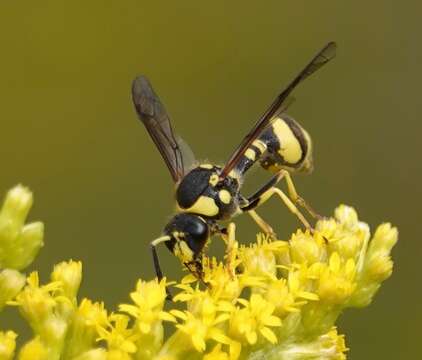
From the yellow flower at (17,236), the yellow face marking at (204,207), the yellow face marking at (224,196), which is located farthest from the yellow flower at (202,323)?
the yellow face marking at (224,196)

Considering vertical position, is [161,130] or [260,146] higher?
[161,130]

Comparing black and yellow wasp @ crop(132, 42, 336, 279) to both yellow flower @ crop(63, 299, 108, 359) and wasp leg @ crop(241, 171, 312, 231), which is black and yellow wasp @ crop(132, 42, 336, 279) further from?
yellow flower @ crop(63, 299, 108, 359)

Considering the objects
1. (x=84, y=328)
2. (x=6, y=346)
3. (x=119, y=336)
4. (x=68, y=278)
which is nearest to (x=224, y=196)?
(x=68, y=278)

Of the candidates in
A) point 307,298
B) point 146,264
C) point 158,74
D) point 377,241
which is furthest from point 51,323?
point 158,74

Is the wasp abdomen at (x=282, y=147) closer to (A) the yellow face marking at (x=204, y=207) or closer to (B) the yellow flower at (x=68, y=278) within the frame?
(A) the yellow face marking at (x=204, y=207)

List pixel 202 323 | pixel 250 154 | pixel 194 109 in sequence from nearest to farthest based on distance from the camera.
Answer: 1. pixel 202 323
2. pixel 250 154
3. pixel 194 109

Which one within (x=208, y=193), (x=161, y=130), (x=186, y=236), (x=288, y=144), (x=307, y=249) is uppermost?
(x=161, y=130)

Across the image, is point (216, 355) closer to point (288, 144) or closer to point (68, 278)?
point (68, 278)
